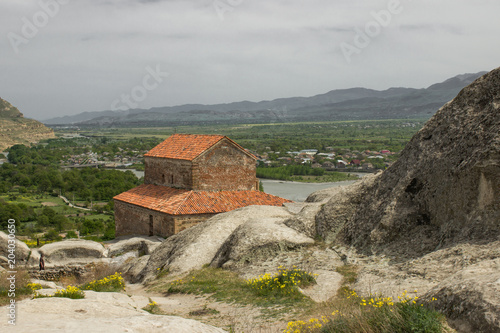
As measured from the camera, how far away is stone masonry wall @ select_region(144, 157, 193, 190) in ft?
70.2

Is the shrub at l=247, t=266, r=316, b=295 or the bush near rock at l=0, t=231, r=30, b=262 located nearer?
the shrub at l=247, t=266, r=316, b=295

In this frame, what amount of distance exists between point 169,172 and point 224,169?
107 inches

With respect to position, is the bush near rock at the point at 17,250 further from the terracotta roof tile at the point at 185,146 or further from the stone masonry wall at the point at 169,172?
the terracotta roof tile at the point at 185,146

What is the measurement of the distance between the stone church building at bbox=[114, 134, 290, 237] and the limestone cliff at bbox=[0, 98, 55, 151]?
127648 mm

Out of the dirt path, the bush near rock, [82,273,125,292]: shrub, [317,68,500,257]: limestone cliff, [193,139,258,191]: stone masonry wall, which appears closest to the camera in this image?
the dirt path

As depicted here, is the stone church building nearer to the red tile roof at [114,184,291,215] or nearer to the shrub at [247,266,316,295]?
the red tile roof at [114,184,291,215]

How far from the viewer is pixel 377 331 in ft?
18.5

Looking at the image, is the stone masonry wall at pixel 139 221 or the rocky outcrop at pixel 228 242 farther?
the stone masonry wall at pixel 139 221

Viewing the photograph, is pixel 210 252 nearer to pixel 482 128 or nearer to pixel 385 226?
pixel 385 226

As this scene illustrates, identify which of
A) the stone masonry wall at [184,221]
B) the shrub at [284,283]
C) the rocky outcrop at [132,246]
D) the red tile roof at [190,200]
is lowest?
the rocky outcrop at [132,246]

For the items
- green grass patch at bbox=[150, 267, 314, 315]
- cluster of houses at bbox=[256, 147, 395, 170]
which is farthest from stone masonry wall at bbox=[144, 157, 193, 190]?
cluster of houses at bbox=[256, 147, 395, 170]

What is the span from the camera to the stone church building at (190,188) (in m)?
20.0

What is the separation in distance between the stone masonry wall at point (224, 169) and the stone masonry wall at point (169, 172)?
0.48 m

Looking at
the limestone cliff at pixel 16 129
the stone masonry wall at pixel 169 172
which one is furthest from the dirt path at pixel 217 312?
the limestone cliff at pixel 16 129
